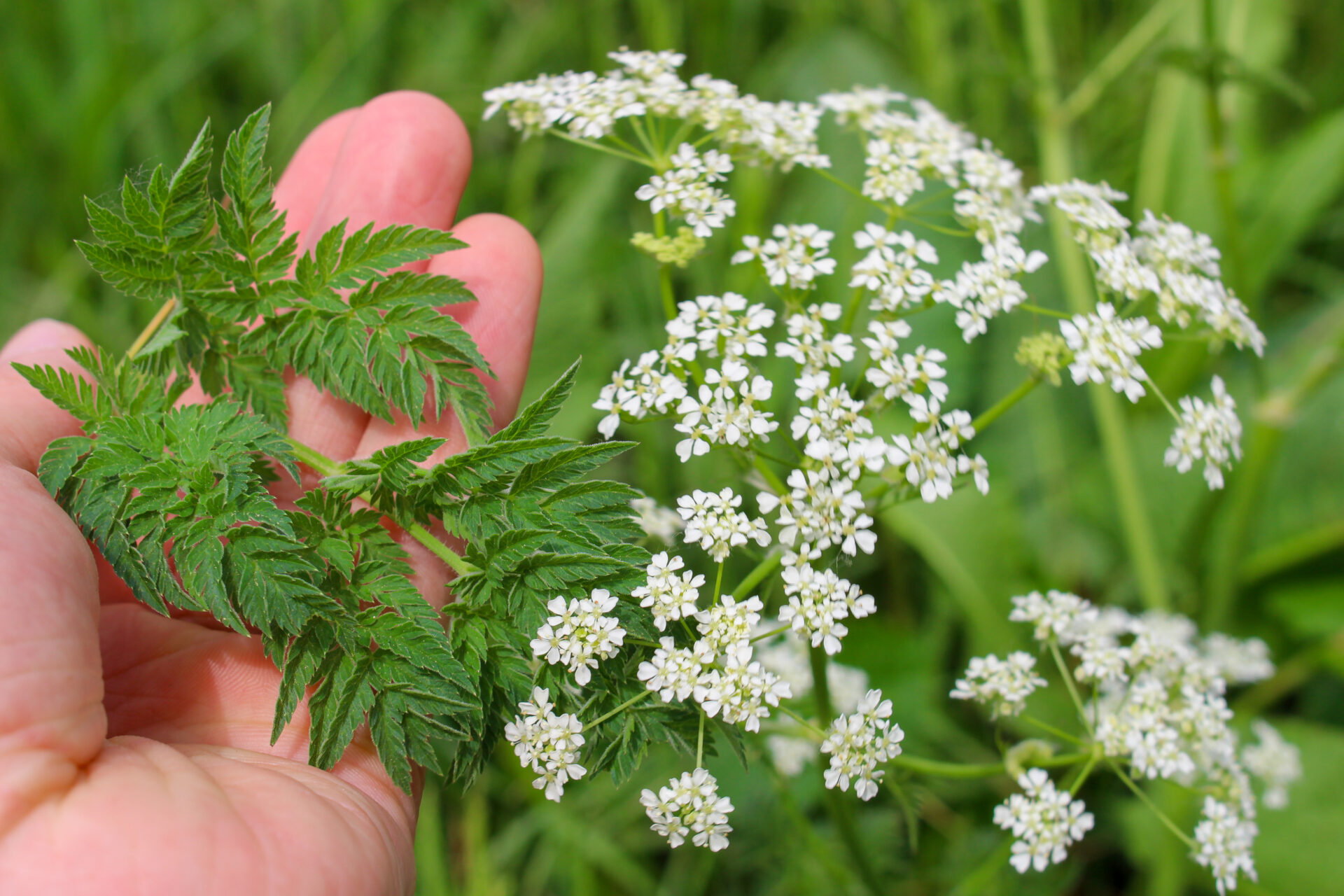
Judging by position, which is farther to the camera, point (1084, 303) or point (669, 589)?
point (1084, 303)

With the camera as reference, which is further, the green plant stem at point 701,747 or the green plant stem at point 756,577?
the green plant stem at point 756,577

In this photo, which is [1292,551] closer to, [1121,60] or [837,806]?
[1121,60]

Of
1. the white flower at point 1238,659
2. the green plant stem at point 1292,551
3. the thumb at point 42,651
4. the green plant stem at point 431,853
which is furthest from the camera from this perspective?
the green plant stem at point 1292,551

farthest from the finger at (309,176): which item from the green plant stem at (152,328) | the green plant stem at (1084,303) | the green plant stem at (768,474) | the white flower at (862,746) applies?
the green plant stem at (1084,303)

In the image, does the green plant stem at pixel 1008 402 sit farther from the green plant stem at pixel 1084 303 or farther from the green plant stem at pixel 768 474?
the green plant stem at pixel 1084 303

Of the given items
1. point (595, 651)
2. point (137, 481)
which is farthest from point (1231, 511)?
point (137, 481)

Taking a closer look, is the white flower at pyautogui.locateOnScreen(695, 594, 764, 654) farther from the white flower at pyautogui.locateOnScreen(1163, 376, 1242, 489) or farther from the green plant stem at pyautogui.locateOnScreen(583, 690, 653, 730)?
the white flower at pyautogui.locateOnScreen(1163, 376, 1242, 489)

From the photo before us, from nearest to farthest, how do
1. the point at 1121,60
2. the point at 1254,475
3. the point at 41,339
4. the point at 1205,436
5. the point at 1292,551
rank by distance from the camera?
A: 1. the point at 1205,436
2. the point at 41,339
3. the point at 1254,475
4. the point at 1292,551
5. the point at 1121,60

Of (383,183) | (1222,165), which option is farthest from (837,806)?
(1222,165)
